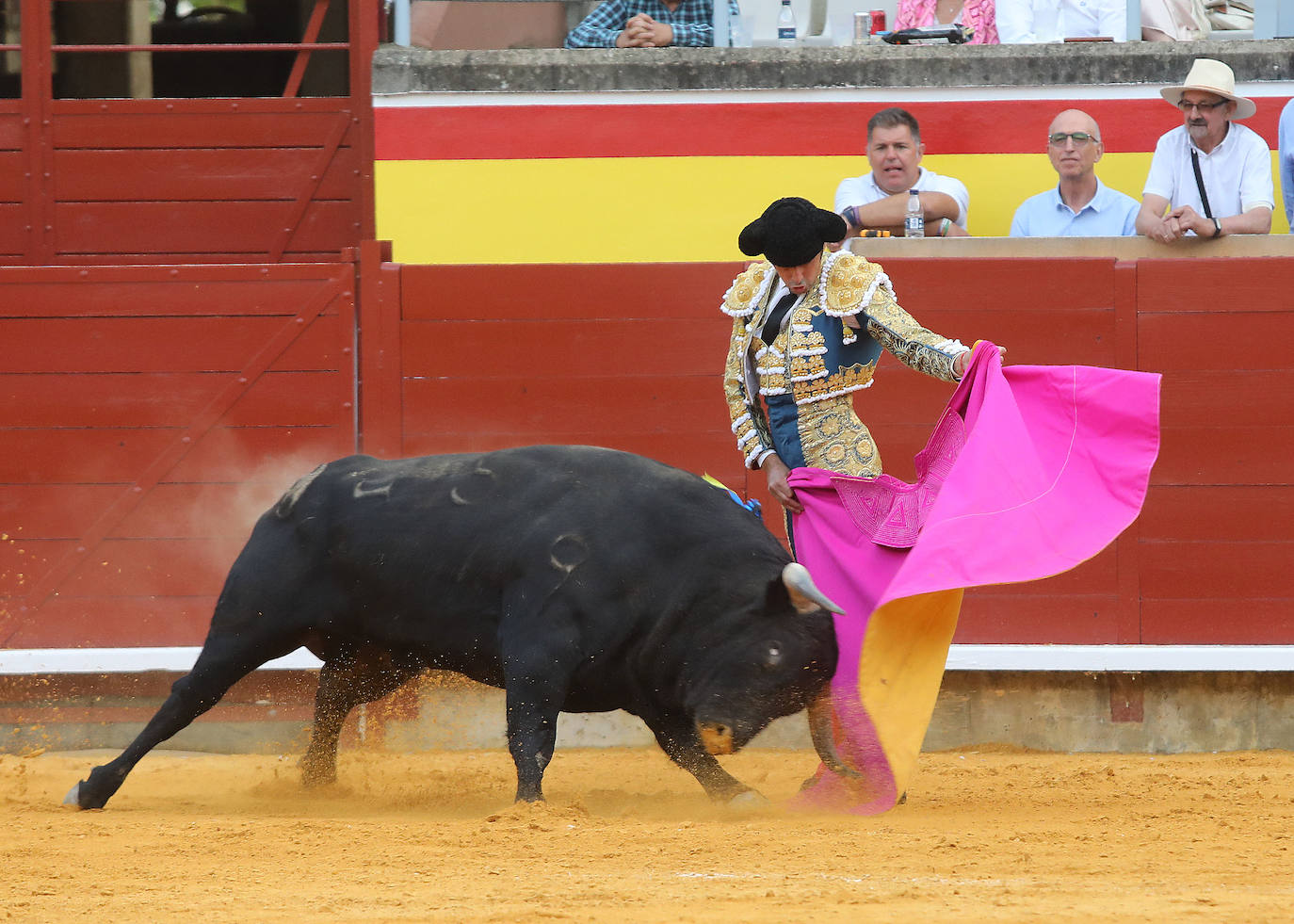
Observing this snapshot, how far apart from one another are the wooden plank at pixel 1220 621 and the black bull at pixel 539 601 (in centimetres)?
188

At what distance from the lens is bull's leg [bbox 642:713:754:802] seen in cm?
404

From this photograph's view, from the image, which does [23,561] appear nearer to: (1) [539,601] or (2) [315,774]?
(2) [315,774]

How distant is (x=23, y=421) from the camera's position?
5.45 meters

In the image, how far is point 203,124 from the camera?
6801 millimetres

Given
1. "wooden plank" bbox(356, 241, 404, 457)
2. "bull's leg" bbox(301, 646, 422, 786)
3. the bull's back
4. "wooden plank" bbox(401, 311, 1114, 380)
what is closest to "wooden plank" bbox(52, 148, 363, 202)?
"wooden plank" bbox(356, 241, 404, 457)

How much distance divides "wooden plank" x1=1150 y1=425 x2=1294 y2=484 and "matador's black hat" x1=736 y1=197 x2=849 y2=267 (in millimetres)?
1959

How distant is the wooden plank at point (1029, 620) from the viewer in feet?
17.7

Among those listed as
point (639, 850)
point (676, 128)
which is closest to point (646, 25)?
point (676, 128)

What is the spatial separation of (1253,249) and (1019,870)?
2.94m

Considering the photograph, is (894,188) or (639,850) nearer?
(639,850)

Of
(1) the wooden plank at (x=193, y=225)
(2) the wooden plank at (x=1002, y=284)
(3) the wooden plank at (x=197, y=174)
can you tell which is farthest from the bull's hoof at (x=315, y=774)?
(3) the wooden plank at (x=197, y=174)

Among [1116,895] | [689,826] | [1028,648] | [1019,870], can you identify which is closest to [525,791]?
[689,826]

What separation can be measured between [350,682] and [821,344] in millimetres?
1495

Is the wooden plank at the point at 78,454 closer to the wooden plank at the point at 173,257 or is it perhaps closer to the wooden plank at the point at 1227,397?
the wooden plank at the point at 173,257
